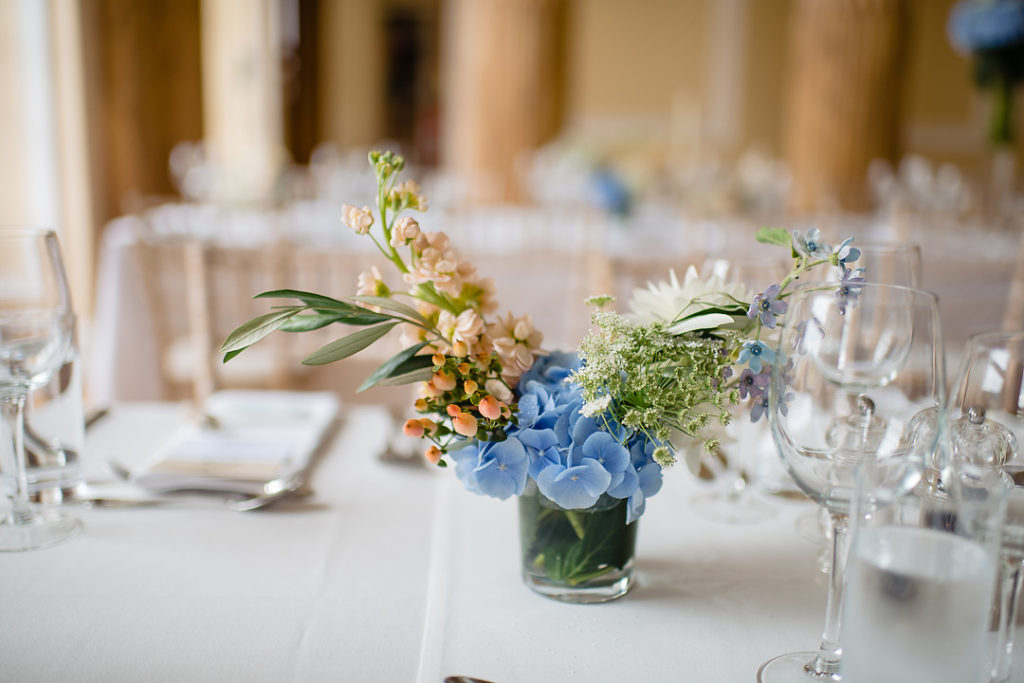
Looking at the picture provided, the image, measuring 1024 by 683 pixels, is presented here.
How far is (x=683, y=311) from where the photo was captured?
705 millimetres

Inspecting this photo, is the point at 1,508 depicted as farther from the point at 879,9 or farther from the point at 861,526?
the point at 879,9

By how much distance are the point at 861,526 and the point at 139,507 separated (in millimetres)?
739

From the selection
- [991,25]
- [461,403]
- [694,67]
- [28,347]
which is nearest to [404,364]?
[461,403]

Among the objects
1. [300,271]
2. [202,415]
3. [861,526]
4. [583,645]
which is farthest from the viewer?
[300,271]

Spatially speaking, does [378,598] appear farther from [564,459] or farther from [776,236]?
[776,236]

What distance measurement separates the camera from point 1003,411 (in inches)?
25.5

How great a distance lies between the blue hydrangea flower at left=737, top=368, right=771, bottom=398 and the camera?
693mm

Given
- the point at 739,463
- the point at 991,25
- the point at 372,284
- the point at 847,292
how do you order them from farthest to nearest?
the point at 991,25, the point at 739,463, the point at 372,284, the point at 847,292

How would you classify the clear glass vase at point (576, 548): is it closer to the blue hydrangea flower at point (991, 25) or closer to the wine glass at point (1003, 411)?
the wine glass at point (1003, 411)

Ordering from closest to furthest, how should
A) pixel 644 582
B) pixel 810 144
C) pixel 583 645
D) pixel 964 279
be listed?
1. pixel 583 645
2. pixel 644 582
3. pixel 964 279
4. pixel 810 144

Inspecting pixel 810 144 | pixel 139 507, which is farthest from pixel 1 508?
pixel 810 144

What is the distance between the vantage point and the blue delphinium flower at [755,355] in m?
0.68

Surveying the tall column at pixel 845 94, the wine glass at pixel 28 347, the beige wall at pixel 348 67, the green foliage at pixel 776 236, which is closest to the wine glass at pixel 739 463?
the green foliage at pixel 776 236

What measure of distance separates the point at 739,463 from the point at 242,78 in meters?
6.41
